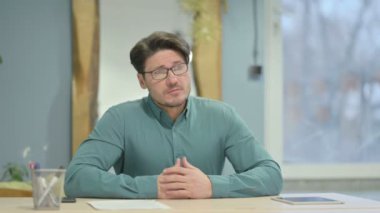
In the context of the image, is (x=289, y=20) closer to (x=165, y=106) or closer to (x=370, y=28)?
(x=370, y=28)

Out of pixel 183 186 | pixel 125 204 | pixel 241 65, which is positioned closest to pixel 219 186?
pixel 183 186

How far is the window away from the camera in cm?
383

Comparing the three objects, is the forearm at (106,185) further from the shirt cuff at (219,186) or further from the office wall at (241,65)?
the office wall at (241,65)

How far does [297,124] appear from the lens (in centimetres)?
387

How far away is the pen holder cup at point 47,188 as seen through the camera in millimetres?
1736

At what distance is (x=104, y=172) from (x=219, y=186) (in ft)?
1.34

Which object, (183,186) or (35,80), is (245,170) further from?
(35,80)

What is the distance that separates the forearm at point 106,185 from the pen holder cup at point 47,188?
37 centimetres

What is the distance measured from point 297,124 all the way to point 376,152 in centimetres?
56

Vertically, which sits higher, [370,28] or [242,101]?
[370,28]

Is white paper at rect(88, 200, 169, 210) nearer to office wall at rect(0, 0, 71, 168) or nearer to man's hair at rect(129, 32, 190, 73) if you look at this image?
man's hair at rect(129, 32, 190, 73)

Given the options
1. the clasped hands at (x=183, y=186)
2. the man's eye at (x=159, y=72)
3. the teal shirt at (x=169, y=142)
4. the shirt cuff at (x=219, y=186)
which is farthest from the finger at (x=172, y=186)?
the man's eye at (x=159, y=72)

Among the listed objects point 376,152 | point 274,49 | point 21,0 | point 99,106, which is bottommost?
point 376,152

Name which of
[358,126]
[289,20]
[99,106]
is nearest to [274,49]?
[289,20]
